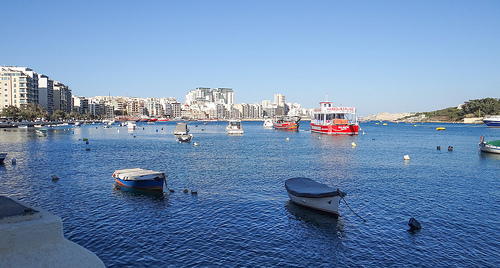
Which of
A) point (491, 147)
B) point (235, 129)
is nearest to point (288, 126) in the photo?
point (235, 129)

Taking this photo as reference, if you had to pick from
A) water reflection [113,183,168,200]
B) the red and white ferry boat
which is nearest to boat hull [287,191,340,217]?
water reflection [113,183,168,200]

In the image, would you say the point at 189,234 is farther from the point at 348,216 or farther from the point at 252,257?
the point at 348,216

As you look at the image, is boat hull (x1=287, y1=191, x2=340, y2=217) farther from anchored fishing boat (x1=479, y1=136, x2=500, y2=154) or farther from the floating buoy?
anchored fishing boat (x1=479, y1=136, x2=500, y2=154)

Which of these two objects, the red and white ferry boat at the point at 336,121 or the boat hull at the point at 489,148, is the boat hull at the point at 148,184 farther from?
the red and white ferry boat at the point at 336,121

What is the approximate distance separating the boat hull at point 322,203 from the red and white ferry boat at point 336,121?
96.2 metres

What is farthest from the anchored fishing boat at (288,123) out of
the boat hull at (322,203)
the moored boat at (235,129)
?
the boat hull at (322,203)

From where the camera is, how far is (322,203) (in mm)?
28141

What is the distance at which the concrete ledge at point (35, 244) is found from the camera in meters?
10.1

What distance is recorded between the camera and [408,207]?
1187 inches

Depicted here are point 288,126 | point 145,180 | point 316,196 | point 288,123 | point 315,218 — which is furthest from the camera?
point 288,123

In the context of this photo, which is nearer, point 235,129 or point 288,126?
point 235,129

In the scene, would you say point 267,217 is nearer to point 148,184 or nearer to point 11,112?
point 148,184

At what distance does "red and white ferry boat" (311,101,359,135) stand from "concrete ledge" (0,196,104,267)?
117m

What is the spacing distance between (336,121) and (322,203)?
9860cm
